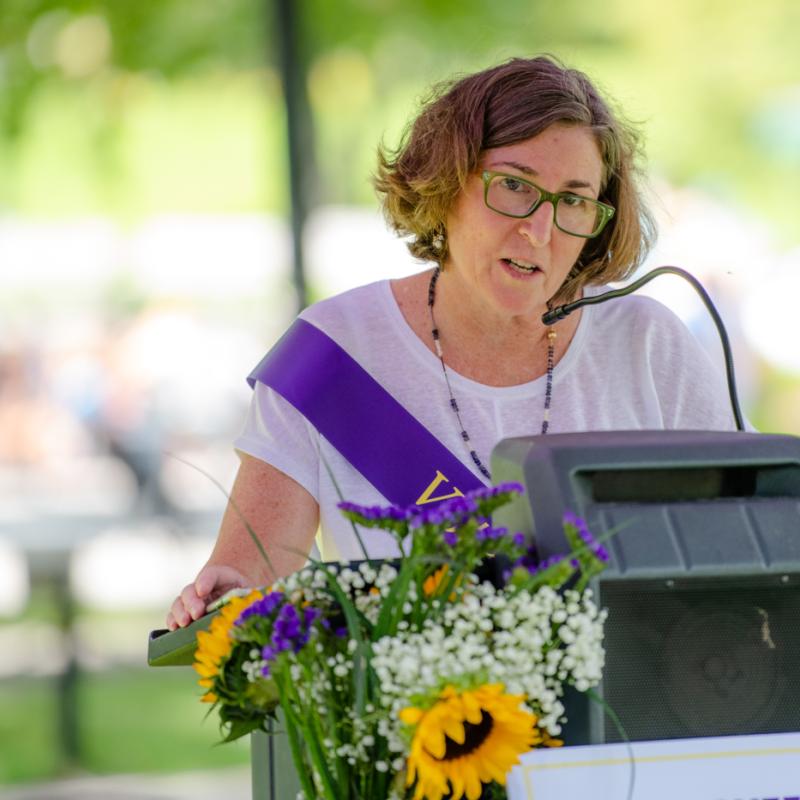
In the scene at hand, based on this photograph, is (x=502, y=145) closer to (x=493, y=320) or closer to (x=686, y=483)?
(x=493, y=320)

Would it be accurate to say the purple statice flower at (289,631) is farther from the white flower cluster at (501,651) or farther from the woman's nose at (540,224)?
the woman's nose at (540,224)

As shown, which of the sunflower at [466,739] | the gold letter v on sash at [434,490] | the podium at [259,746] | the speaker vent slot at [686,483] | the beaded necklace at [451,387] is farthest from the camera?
the beaded necklace at [451,387]

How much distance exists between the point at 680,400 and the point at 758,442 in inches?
29.8

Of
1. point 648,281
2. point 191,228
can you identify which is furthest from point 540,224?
point 191,228

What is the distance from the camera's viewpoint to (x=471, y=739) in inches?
45.0

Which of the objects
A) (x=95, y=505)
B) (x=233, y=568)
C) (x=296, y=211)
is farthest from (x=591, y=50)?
(x=233, y=568)

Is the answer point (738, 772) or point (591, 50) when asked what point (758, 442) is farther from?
point (591, 50)

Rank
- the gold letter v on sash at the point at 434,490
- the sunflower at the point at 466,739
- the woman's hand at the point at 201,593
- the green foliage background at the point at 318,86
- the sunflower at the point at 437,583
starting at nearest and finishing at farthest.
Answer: the sunflower at the point at 466,739
the sunflower at the point at 437,583
the woman's hand at the point at 201,593
the gold letter v on sash at the point at 434,490
the green foliage background at the point at 318,86

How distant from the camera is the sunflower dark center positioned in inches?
44.8

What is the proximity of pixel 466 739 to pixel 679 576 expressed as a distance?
259 mm

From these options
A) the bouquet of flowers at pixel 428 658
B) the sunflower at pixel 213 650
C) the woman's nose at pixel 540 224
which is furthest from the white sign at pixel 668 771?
the woman's nose at pixel 540 224

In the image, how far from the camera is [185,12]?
219 inches

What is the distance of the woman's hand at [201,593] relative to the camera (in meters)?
1.61

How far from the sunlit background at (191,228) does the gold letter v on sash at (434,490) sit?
3.50 metres
